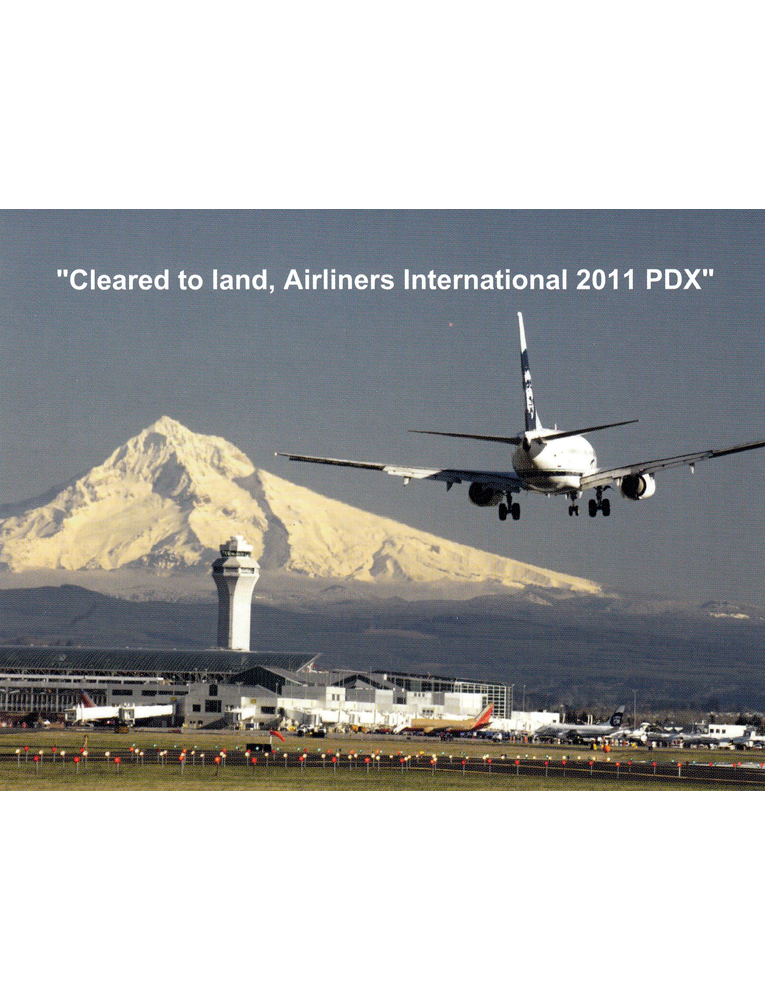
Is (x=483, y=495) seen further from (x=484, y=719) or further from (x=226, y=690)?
(x=226, y=690)

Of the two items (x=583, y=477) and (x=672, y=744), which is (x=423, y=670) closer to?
(x=672, y=744)

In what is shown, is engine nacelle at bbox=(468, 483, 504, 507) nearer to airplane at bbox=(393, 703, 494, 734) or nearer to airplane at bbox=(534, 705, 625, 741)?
airplane at bbox=(534, 705, 625, 741)

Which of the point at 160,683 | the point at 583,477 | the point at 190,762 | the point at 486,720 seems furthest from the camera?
the point at 160,683

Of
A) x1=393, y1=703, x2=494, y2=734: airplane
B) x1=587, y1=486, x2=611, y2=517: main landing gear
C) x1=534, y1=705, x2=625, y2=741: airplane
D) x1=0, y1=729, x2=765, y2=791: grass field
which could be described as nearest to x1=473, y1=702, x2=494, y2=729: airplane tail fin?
x1=393, y1=703, x2=494, y2=734: airplane

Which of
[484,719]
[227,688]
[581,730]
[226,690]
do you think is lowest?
[581,730]

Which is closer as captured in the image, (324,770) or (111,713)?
Answer: (324,770)

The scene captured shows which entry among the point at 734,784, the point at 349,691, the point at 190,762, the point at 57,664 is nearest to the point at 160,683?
the point at 57,664

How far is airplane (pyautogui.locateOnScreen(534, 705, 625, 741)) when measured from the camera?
13688cm

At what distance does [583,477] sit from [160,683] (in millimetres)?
101184

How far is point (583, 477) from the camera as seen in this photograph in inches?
2468

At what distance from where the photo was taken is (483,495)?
64.1 meters

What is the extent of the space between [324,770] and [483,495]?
16.7m

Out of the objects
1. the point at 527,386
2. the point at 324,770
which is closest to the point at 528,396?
the point at 527,386

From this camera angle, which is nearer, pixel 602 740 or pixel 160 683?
pixel 602 740
